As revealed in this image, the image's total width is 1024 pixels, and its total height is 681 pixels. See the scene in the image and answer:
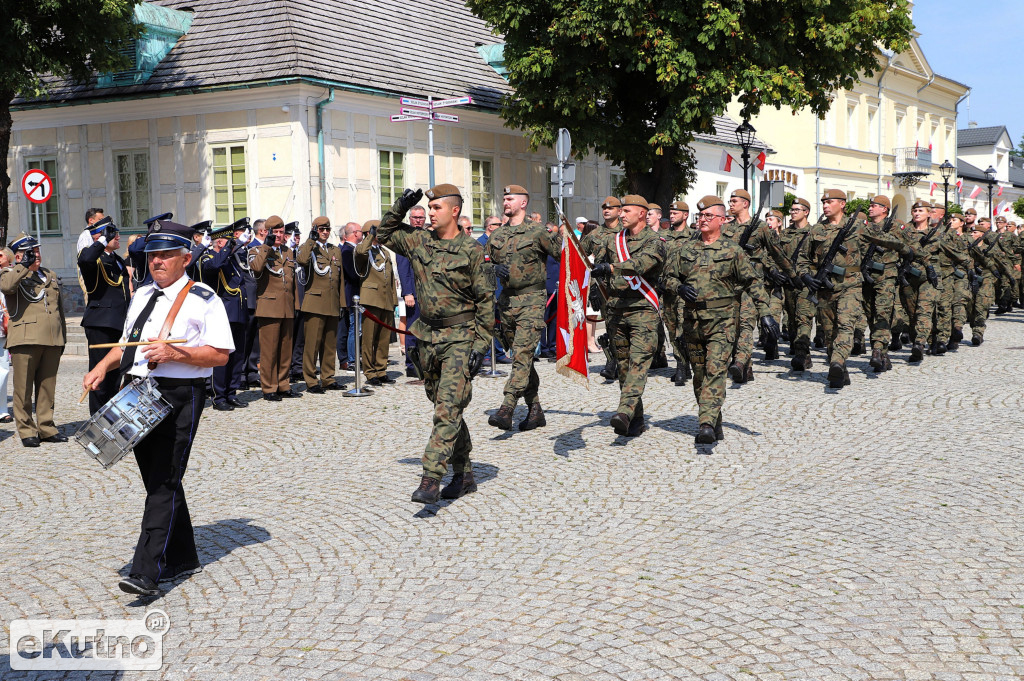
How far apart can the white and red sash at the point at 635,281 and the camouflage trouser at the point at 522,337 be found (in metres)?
0.98

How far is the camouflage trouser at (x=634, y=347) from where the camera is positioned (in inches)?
352

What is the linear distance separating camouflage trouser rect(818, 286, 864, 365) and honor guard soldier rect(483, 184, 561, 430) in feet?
13.1

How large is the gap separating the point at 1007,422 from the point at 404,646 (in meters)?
7.29

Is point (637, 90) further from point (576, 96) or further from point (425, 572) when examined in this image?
point (425, 572)

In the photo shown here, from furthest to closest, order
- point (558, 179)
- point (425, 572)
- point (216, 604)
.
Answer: point (558, 179) < point (425, 572) < point (216, 604)

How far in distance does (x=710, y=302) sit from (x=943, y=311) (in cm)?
803

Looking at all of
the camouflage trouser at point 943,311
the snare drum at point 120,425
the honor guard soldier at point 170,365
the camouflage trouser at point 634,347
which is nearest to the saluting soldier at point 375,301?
the camouflage trouser at point 634,347

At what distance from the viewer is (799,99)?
73.8 ft

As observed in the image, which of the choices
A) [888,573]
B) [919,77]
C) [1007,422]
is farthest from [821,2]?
[919,77]

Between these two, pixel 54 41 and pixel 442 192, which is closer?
pixel 442 192

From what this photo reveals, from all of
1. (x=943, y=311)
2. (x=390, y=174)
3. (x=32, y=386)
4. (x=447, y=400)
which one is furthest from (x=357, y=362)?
(x=390, y=174)

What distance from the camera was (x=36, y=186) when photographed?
1897 centimetres

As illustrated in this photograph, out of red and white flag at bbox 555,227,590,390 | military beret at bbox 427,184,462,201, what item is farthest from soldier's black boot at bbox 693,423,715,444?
military beret at bbox 427,184,462,201

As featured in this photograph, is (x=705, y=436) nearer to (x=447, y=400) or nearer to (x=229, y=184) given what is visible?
(x=447, y=400)
